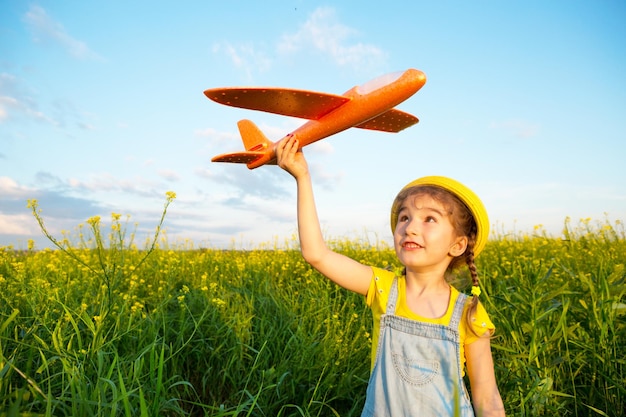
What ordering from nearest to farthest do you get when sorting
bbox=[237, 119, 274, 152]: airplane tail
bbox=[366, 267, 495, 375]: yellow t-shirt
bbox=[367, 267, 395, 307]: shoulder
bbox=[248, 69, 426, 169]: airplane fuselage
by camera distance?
bbox=[366, 267, 495, 375]: yellow t-shirt, bbox=[367, 267, 395, 307]: shoulder, bbox=[248, 69, 426, 169]: airplane fuselage, bbox=[237, 119, 274, 152]: airplane tail

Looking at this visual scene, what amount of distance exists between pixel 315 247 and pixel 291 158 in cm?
49

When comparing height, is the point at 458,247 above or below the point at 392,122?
below

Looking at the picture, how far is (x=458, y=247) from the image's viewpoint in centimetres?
247

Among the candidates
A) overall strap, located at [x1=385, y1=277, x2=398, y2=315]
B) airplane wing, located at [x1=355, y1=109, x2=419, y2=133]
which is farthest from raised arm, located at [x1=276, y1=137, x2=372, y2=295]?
airplane wing, located at [x1=355, y1=109, x2=419, y2=133]

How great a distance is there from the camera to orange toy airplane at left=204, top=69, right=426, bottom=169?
2883 mm

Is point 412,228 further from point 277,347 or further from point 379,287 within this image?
point 277,347

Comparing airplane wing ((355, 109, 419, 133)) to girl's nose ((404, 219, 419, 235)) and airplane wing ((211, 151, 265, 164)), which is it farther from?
girl's nose ((404, 219, 419, 235))

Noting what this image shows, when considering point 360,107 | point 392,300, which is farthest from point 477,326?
point 360,107

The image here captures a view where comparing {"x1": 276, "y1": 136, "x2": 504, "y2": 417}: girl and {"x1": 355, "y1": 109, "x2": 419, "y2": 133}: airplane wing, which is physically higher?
{"x1": 355, "y1": 109, "x2": 419, "y2": 133}: airplane wing

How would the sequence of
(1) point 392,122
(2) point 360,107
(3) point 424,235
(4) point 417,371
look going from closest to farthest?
(4) point 417,371 < (3) point 424,235 < (2) point 360,107 < (1) point 392,122

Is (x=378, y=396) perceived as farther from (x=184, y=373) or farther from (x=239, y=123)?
(x=239, y=123)

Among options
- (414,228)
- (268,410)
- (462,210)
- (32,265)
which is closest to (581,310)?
(462,210)

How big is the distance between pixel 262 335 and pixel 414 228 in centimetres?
176

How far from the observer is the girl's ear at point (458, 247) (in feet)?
8.03
